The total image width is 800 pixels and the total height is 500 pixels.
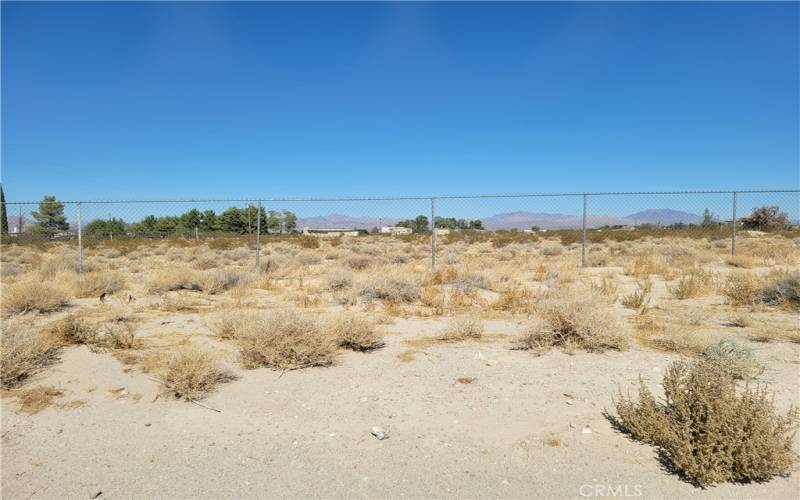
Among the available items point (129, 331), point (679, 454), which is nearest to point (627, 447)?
point (679, 454)

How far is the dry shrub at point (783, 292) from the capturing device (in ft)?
26.7

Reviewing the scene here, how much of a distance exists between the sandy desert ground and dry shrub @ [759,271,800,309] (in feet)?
0.22

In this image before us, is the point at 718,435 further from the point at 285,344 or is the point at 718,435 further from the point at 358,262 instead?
the point at 358,262

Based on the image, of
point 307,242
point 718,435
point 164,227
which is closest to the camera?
point 718,435

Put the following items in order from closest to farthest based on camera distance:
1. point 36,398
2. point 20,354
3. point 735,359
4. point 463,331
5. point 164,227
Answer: point 36,398 → point 735,359 → point 20,354 → point 463,331 → point 164,227

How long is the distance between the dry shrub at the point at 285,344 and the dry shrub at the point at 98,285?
267 inches

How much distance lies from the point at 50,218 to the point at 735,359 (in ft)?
62.7

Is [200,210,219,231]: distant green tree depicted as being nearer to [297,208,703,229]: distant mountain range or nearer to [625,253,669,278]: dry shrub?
[297,208,703,229]: distant mountain range

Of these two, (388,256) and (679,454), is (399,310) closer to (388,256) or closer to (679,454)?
(679,454)

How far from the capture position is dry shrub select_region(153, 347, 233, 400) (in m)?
4.26

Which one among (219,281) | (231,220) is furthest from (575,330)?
(231,220)

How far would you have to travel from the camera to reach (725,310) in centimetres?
809

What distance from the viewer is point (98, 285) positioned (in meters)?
10.2

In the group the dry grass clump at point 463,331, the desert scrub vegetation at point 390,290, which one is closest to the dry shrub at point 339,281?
the desert scrub vegetation at point 390,290
